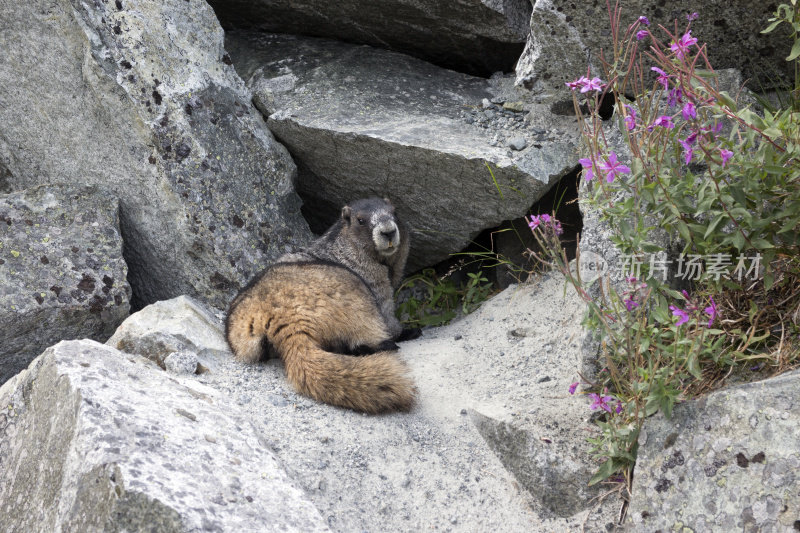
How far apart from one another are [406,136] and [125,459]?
3.73 meters

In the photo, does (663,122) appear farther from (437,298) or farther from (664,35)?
(437,298)

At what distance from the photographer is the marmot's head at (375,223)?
6270 millimetres

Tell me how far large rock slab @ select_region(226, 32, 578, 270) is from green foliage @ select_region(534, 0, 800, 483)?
2.25m

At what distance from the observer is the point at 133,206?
594 centimetres

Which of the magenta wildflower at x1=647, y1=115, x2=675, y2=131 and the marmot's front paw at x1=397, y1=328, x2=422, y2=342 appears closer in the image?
the magenta wildflower at x1=647, y1=115, x2=675, y2=131

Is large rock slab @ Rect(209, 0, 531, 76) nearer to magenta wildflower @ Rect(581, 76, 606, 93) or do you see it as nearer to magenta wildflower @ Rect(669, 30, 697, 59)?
magenta wildflower @ Rect(581, 76, 606, 93)

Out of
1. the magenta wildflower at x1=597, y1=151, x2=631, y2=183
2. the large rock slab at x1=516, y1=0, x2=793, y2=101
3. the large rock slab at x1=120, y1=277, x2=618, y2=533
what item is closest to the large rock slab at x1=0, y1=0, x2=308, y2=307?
the large rock slab at x1=120, y1=277, x2=618, y2=533

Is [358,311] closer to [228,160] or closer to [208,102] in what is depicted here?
[228,160]

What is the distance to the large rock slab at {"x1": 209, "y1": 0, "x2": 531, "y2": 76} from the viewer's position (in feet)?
21.0

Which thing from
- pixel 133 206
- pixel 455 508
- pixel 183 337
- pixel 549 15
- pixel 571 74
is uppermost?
pixel 549 15

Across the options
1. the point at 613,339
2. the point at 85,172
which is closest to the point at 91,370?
the point at 613,339

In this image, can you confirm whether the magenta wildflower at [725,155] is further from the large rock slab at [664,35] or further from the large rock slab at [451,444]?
the large rock slab at [664,35]

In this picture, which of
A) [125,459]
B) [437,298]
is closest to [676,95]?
[125,459]

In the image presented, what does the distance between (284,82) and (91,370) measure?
3.80m
